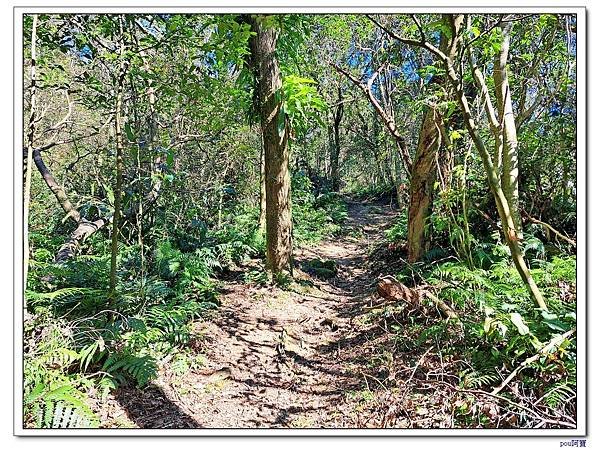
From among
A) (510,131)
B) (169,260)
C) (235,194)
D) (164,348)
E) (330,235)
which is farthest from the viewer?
(330,235)

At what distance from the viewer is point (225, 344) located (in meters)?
4.30

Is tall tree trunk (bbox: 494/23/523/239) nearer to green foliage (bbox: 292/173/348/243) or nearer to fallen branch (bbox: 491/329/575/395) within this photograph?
fallen branch (bbox: 491/329/575/395)

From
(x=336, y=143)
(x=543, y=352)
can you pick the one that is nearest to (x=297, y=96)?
(x=543, y=352)

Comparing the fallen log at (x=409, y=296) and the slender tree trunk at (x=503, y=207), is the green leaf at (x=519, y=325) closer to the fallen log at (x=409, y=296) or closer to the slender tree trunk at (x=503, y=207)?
the slender tree trunk at (x=503, y=207)

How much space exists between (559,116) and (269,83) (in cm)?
376

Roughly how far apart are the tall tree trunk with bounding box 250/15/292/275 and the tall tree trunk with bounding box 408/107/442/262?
180 centimetres

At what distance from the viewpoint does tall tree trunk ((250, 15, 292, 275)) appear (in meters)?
5.82

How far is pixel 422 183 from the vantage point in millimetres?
5945

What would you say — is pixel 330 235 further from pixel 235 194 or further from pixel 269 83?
pixel 269 83

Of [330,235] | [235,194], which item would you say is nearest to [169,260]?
[235,194]
